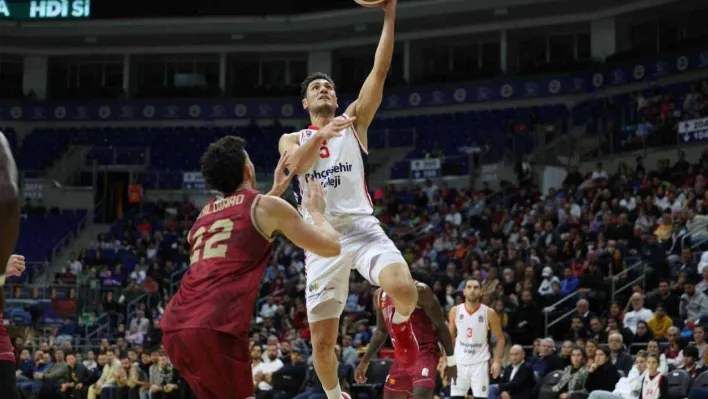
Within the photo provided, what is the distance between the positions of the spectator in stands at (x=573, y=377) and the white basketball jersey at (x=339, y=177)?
7585mm

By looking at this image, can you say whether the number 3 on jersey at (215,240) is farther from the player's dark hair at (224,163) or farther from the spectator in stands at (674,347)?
the spectator in stands at (674,347)

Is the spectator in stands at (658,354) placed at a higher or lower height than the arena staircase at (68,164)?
lower

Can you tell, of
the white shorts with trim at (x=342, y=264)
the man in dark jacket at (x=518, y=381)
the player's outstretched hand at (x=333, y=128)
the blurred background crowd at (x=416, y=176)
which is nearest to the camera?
the player's outstretched hand at (x=333, y=128)

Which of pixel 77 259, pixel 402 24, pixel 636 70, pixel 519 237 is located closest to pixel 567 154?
pixel 636 70

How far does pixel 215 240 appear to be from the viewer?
6.26 meters

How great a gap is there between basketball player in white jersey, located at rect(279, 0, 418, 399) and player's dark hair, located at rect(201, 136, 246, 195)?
253 centimetres

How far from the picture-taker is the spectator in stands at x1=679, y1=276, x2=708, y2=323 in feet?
57.5

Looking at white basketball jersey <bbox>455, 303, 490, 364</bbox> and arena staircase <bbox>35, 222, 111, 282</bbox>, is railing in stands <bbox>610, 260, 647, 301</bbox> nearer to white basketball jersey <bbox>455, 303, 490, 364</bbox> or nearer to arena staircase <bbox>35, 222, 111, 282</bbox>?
white basketball jersey <bbox>455, 303, 490, 364</bbox>

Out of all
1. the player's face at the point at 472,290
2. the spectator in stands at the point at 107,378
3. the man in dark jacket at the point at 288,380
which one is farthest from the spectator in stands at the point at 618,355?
the spectator in stands at the point at 107,378

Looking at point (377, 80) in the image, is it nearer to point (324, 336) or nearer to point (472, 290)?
point (324, 336)

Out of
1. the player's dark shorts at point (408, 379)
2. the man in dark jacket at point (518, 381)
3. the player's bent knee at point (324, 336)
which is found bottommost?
the man in dark jacket at point (518, 381)

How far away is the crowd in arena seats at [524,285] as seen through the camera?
17.2m

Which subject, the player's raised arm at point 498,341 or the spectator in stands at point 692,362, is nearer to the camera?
the player's raised arm at point 498,341

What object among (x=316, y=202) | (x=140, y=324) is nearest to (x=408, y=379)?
(x=316, y=202)
